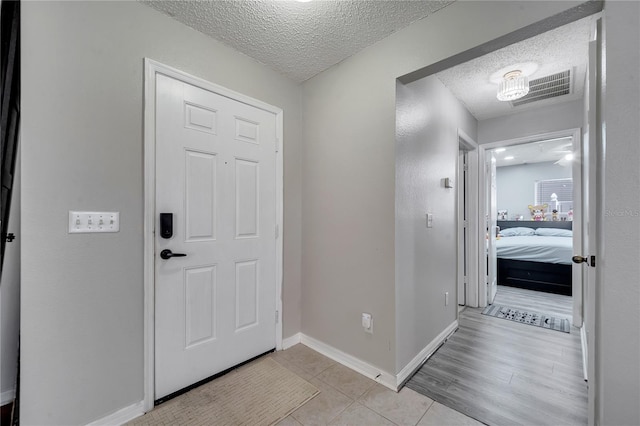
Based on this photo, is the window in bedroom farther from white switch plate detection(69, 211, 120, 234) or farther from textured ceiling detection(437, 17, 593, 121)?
white switch plate detection(69, 211, 120, 234)

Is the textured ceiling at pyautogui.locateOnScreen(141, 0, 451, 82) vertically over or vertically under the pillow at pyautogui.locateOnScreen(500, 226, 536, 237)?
over

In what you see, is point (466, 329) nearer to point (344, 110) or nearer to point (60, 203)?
point (344, 110)

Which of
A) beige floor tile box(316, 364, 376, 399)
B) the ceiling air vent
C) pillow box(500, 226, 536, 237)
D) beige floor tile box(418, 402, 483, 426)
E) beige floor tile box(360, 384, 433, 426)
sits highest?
the ceiling air vent

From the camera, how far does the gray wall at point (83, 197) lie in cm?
129

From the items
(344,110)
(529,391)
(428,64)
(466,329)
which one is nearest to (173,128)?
(344,110)

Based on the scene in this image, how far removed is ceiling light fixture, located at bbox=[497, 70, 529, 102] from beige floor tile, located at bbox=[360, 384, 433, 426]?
8.20 feet

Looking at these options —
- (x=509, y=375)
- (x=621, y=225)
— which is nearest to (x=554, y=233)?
(x=509, y=375)

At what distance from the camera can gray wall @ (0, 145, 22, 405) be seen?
1.38 metres

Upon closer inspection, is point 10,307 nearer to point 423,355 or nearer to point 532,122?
point 423,355

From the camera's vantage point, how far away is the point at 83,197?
142 cm

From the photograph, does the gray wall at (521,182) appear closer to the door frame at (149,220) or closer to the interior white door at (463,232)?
the interior white door at (463,232)

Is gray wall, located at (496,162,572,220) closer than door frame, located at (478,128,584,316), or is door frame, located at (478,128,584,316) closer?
door frame, located at (478,128,584,316)

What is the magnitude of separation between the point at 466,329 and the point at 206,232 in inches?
109

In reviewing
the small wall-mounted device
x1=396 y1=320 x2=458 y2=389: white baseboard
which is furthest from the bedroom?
the small wall-mounted device
